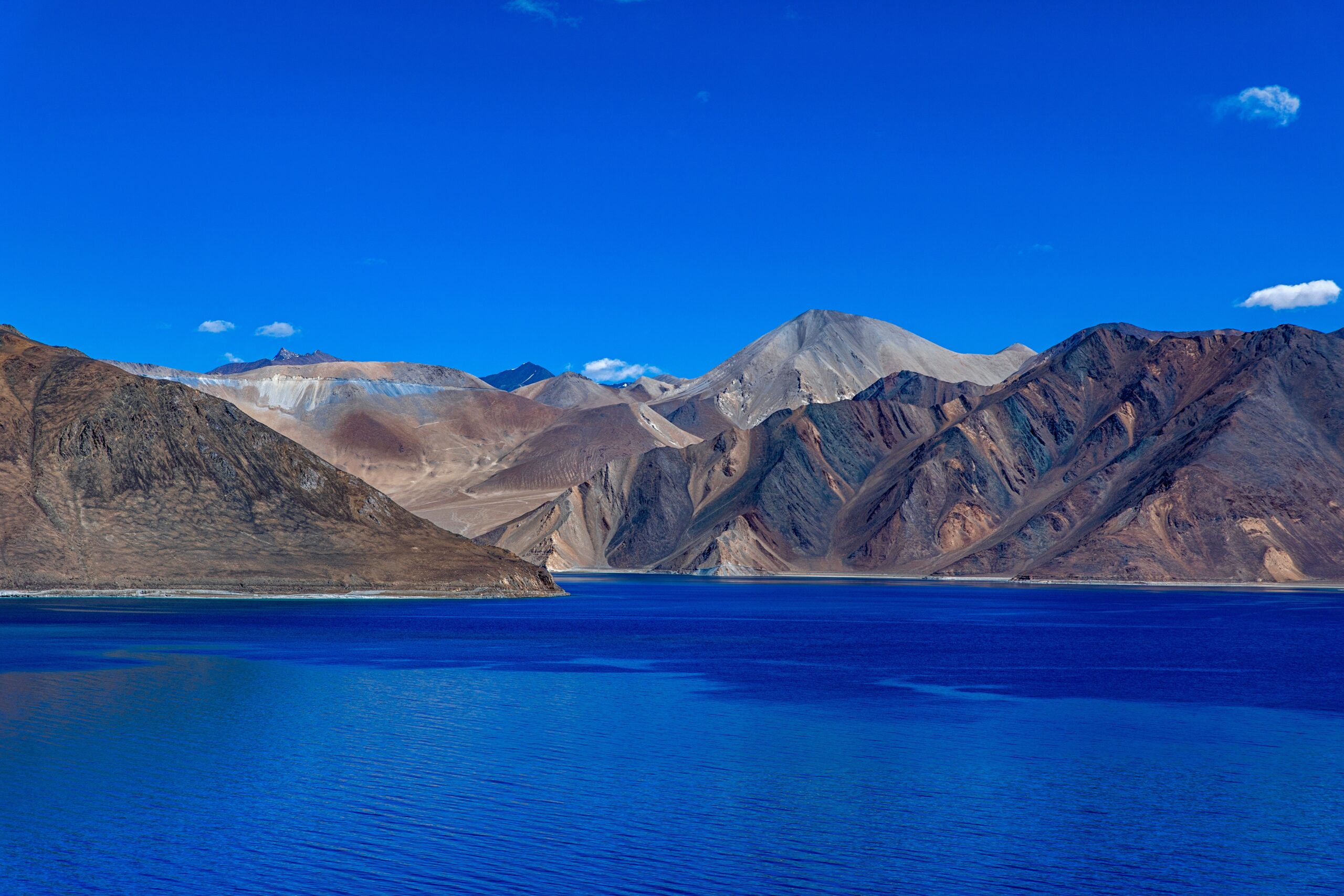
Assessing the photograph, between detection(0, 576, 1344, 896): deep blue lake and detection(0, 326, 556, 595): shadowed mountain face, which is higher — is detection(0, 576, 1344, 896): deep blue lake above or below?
below

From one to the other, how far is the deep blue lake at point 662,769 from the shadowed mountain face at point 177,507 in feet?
147

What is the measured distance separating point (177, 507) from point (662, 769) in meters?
108

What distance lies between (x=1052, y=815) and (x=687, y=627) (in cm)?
7328

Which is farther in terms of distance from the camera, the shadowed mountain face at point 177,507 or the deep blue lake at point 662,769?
the shadowed mountain face at point 177,507

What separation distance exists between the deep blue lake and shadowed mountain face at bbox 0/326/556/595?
44.7 m

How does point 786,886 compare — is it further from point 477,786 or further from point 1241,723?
point 1241,723

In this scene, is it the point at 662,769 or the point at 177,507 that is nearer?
the point at 662,769

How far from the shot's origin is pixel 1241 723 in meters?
50.0

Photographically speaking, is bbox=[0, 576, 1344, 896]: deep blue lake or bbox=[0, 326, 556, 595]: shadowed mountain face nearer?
bbox=[0, 576, 1344, 896]: deep blue lake

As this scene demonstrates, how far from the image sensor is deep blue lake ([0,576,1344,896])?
92.3 feet

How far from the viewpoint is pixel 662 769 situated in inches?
1550

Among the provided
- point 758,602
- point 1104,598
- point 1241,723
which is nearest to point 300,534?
point 758,602

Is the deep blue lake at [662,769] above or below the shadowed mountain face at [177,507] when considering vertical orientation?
below

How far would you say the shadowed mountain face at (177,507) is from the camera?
12606 cm
